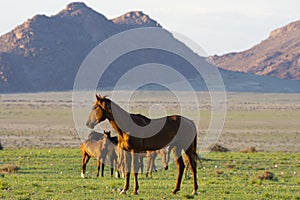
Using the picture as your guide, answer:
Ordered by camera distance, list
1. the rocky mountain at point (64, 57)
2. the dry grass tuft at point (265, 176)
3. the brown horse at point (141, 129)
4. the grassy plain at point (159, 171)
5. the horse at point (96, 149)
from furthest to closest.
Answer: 1. the rocky mountain at point (64, 57)
2. the horse at point (96, 149)
3. the dry grass tuft at point (265, 176)
4. the grassy plain at point (159, 171)
5. the brown horse at point (141, 129)

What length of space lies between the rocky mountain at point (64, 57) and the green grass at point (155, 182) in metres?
99.9

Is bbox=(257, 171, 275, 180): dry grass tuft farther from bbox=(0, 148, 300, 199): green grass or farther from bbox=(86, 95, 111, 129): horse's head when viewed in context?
bbox=(86, 95, 111, 129): horse's head

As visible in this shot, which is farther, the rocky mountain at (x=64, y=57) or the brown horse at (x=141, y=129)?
the rocky mountain at (x=64, y=57)

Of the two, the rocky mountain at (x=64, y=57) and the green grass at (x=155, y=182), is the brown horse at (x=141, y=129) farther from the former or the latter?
the rocky mountain at (x=64, y=57)

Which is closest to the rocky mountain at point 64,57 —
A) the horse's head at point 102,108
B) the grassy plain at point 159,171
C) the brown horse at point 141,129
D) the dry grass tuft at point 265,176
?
the grassy plain at point 159,171

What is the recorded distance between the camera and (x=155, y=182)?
18.5 metres

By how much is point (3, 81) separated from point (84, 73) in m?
23.8

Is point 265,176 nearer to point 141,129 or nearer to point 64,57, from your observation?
point 141,129

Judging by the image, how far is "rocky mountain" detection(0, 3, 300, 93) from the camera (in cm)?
13738

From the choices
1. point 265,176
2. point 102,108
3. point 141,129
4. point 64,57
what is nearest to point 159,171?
point 265,176

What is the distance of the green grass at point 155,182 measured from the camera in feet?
50.1

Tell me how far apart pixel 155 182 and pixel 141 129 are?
3968 millimetres

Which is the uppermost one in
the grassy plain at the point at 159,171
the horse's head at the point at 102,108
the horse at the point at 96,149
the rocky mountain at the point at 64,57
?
the rocky mountain at the point at 64,57

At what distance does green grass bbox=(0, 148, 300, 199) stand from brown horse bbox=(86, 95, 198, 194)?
0.90 m
